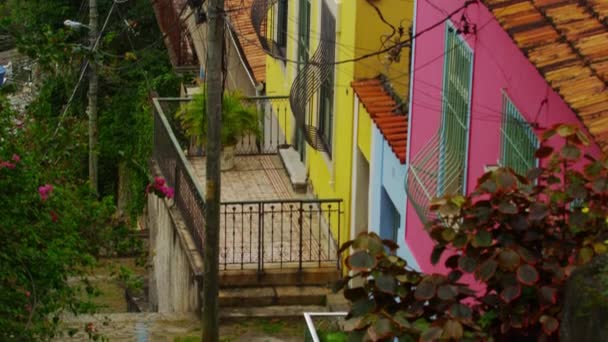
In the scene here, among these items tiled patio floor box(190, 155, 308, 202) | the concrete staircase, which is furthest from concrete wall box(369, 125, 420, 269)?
tiled patio floor box(190, 155, 308, 202)

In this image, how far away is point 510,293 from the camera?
7324 millimetres

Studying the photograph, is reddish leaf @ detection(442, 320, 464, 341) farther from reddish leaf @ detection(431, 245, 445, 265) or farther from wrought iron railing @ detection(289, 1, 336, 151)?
wrought iron railing @ detection(289, 1, 336, 151)

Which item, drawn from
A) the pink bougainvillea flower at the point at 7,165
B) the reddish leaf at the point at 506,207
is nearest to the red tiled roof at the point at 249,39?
the pink bougainvillea flower at the point at 7,165

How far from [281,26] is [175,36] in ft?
21.8

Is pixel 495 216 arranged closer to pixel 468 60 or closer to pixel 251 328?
pixel 468 60

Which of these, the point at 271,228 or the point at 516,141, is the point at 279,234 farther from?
the point at 516,141

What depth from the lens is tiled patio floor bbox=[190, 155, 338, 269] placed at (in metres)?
19.2

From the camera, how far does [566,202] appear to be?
7574 mm

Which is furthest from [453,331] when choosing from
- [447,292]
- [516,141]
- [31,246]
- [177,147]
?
[177,147]

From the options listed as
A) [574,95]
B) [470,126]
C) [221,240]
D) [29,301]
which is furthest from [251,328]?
[574,95]

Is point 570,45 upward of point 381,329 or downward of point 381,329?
upward

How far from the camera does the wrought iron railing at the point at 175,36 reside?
1153 inches

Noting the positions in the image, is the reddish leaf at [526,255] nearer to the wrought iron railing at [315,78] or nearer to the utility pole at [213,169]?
the utility pole at [213,169]

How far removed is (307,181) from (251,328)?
4399 millimetres
